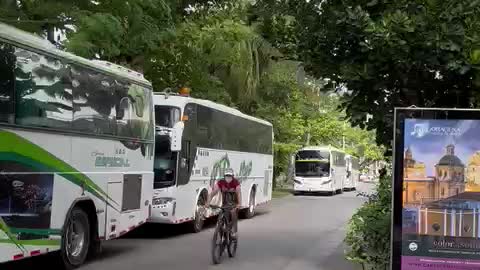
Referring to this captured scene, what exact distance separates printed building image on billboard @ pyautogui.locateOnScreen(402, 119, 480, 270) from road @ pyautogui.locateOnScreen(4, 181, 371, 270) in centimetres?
404

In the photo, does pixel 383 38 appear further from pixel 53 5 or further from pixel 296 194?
pixel 296 194

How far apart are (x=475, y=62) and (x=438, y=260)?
94.1 inches

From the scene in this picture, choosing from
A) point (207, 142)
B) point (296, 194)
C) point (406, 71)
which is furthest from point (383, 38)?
point (296, 194)

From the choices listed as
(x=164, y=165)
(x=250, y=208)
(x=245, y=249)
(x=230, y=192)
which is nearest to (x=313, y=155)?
Result: (x=250, y=208)

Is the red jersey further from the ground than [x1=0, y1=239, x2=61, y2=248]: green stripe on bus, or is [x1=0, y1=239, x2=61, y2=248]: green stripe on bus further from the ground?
the red jersey

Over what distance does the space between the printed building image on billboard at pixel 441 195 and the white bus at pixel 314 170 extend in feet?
111

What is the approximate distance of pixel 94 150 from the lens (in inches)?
426

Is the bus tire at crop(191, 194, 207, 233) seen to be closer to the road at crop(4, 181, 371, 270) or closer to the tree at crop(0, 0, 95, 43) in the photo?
the road at crop(4, 181, 371, 270)

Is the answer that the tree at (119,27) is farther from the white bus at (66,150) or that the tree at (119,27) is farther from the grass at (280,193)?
the grass at (280,193)

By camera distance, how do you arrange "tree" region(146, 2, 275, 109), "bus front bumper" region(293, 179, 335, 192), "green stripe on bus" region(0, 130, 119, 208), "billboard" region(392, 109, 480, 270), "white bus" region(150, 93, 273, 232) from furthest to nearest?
"bus front bumper" region(293, 179, 335, 192)
"tree" region(146, 2, 275, 109)
"white bus" region(150, 93, 273, 232)
"green stripe on bus" region(0, 130, 119, 208)
"billboard" region(392, 109, 480, 270)

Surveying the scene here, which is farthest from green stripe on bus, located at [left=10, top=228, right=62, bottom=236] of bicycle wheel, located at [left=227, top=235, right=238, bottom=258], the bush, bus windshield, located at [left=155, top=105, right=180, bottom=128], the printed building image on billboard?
bus windshield, located at [left=155, top=105, right=180, bottom=128]

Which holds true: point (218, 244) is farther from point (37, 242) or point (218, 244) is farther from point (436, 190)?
point (436, 190)

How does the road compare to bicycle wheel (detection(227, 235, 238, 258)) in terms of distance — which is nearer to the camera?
the road

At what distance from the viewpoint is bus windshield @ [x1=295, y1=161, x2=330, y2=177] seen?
41.1 m
